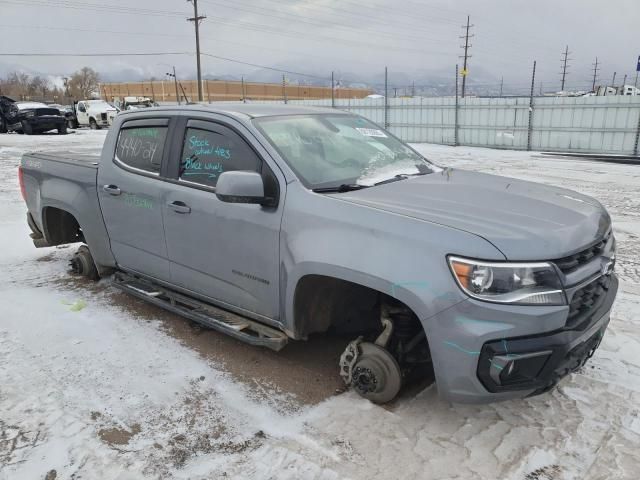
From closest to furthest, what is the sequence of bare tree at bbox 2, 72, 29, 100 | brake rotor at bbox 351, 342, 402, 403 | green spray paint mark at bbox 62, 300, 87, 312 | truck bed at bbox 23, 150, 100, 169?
brake rotor at bbox 351, 342, 402, 403
green spray paint mark at bbox 62, 300, 87, 312
truck bed at bbox 23, 150, 100, 169
bare tree at bbox 2, 72, 29, 100

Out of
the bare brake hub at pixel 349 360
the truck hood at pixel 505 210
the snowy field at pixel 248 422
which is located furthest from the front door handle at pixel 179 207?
the bare brake hub at pixel 349 360

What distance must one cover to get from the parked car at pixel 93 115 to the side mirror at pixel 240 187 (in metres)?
30.3

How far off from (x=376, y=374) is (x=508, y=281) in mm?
993

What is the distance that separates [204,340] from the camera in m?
3.99

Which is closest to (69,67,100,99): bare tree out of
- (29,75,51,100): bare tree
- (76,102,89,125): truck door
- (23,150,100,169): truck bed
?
(29,75,51,100): bare tree

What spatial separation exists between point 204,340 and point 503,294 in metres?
2.40

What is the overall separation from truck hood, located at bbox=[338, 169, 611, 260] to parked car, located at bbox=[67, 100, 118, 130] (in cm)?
3061

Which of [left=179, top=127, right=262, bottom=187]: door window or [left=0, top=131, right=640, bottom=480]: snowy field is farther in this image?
[left=179, top=127, right=262, bottom=187]: door window

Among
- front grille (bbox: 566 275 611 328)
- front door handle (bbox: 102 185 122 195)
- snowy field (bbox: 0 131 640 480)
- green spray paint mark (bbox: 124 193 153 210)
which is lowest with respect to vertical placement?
snowy field (bbox: 0 131 640 480)

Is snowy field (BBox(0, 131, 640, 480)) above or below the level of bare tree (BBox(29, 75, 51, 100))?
below

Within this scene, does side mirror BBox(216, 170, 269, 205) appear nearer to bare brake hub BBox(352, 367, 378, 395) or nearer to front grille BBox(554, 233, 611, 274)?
bare brake hub BBox(352, 367, 378, 395)

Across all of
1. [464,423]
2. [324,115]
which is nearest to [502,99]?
[324,115]

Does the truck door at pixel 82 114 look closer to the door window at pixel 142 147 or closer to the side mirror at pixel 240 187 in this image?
the door window at pixel 142 147

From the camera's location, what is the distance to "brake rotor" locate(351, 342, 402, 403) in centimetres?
297
